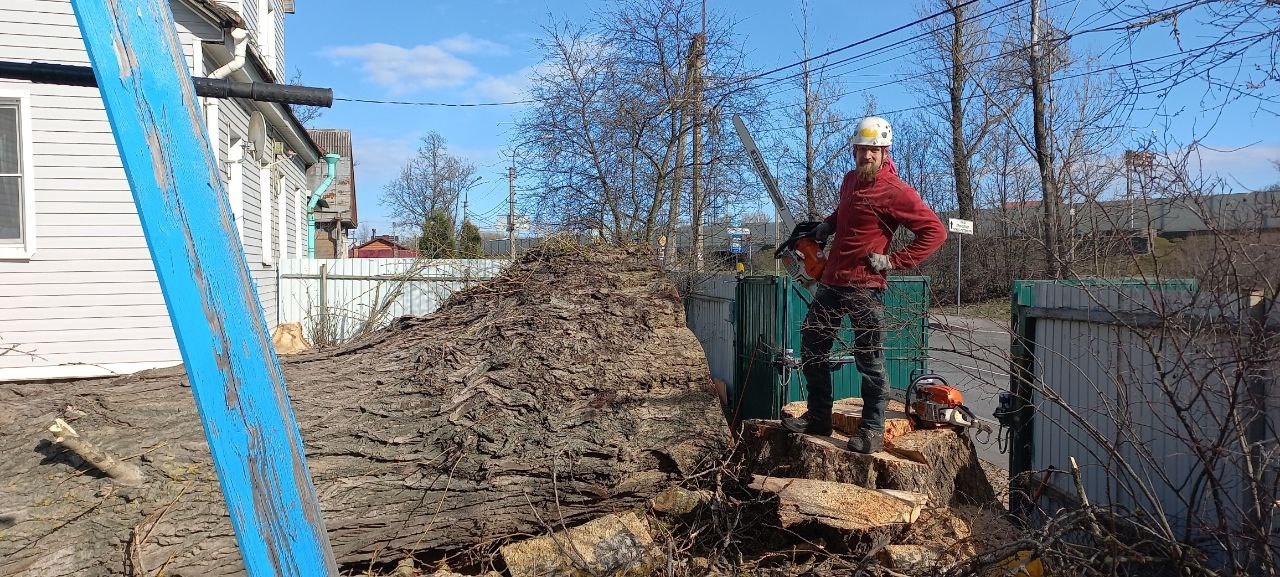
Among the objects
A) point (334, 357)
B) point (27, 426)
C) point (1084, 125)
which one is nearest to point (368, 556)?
point (334, 357)

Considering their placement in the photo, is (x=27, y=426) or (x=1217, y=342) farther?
(x=27, y=426)

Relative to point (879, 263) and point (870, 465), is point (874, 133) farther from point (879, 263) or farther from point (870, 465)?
point (870, 465)

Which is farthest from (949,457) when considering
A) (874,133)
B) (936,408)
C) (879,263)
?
(874,133)

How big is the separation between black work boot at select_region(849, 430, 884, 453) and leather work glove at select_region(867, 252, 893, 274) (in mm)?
829

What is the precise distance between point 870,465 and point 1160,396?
1.33 meters

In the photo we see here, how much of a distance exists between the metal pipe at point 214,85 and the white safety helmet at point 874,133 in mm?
2681

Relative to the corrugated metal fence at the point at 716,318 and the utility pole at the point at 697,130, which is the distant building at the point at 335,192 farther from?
Answer: the corrugated metal fence at the point at 716,318

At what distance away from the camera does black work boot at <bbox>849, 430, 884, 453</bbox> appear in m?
4.15

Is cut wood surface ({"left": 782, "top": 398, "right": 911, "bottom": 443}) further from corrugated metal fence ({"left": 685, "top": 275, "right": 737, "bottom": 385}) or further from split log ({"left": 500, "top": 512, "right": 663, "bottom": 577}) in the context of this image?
corrugated metal fence ({"left": 685, "top": 275, "right": 737, "bottom": 385})

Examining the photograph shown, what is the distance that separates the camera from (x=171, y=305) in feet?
3.36

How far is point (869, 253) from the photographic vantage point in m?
4.17

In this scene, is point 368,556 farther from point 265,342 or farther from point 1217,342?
point 1217,342

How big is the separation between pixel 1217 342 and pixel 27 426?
4535 mm

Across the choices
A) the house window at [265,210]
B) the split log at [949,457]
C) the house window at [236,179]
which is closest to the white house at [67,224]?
the house window at [236,179]
